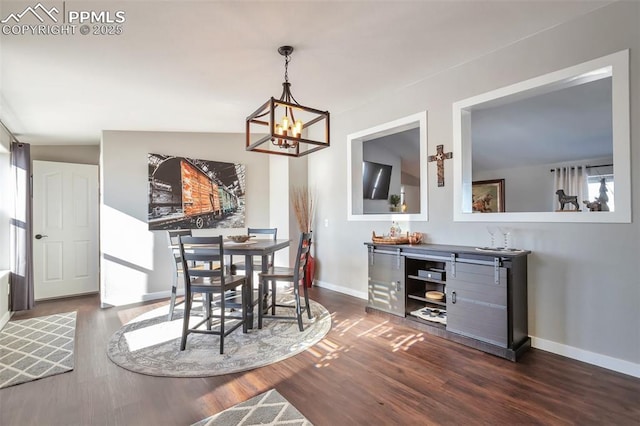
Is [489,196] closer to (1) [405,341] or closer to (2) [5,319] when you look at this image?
(1) [405,341]

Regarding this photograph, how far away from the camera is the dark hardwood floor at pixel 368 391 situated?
1.80m

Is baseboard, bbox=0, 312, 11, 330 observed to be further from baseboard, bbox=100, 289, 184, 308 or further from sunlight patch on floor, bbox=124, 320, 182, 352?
sunlight patch on floor, bbox=124, 320, 182, 352

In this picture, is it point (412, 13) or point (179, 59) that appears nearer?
point (412, 13)

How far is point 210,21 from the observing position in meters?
2.24

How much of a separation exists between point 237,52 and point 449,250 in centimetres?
266

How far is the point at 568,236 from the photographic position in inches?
99.1

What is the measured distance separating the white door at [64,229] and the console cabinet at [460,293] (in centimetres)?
465

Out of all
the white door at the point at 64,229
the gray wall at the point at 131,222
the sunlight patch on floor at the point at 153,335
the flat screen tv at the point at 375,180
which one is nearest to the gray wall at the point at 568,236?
the flat screen tv at the point at 375,180

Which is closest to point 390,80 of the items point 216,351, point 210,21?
point 210,21

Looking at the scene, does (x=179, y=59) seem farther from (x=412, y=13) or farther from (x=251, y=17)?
(x=412, y=13)

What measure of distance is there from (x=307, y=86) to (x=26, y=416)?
140 inches

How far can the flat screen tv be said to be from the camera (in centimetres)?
562

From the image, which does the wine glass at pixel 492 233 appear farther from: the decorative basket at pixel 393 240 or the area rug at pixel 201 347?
the area rug at pixel 201 347

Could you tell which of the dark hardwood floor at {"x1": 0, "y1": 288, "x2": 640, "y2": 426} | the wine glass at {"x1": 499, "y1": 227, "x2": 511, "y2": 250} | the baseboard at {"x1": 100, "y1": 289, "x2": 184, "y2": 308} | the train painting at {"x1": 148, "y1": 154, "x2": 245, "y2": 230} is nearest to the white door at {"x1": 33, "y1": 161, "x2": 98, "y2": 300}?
the baseboard at {"x1": 100, "y1": 289, "x2": 184, "y2": 308}
